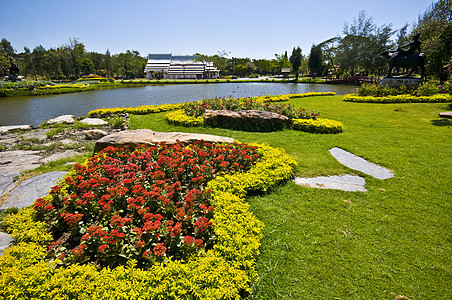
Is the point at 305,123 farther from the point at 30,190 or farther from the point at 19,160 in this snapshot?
the point at 19,160

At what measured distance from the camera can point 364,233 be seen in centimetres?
295

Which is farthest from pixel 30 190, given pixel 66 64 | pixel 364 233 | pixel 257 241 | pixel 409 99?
pixel 66 64

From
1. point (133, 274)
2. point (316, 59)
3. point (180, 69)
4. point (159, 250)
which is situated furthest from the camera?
point (180, 69)

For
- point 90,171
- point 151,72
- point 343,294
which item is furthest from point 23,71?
point 343,294

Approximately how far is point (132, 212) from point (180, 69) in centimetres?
7066

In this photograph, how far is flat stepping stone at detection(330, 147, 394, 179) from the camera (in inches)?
182

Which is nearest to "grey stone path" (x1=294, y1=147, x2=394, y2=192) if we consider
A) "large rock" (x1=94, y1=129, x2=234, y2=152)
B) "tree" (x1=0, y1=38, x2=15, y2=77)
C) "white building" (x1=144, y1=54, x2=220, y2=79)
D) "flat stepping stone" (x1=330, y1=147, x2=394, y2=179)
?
"flat stepping stone" (x1=330, y1=147, x2=394, y2=179)

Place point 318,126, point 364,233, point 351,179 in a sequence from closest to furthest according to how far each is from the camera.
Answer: point 364,233 < point 351,179 < point 318,126

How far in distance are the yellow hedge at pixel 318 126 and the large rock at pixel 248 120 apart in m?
0.45

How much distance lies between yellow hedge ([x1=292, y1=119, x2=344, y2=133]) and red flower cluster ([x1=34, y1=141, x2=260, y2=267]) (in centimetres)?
461

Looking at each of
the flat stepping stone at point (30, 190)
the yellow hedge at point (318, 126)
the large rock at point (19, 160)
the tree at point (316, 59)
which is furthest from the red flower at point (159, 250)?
the tree at point (316, 59)

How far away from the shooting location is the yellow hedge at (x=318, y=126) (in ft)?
25.4

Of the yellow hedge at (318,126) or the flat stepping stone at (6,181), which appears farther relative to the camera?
the yellow hedge at (318,126)

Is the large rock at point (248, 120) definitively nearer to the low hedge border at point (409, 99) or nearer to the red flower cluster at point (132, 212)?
the red flower cluster at point (132, 212)
